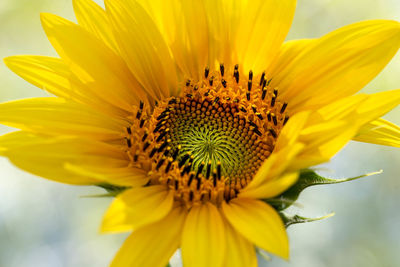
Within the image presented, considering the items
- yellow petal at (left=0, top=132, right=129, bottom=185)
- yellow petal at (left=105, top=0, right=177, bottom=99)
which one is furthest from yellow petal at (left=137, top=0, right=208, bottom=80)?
yellow petal at (left=0, top=132, right=129, bottom=185)

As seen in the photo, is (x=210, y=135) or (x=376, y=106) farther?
(x=210, y=135)

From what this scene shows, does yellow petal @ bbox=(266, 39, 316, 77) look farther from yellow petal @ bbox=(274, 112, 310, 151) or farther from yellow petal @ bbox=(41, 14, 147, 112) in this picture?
yellow petal @ bbox=(41, 14, 147, 112)

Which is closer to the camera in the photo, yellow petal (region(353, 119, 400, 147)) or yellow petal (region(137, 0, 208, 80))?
yellow petal (region(353, 119, 400, 147))

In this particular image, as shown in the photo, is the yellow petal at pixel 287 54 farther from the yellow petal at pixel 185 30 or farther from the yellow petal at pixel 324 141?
the yellow petal at pixel 324 141

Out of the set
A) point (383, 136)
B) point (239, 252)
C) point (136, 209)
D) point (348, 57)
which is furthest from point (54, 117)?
point (383, 136)

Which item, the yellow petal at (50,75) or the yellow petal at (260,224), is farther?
the yellow petal at (50,75)

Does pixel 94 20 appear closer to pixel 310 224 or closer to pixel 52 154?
pixel 52 154

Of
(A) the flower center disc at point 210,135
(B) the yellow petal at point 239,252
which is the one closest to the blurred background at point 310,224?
(A) the flower center disc at point 210,135
